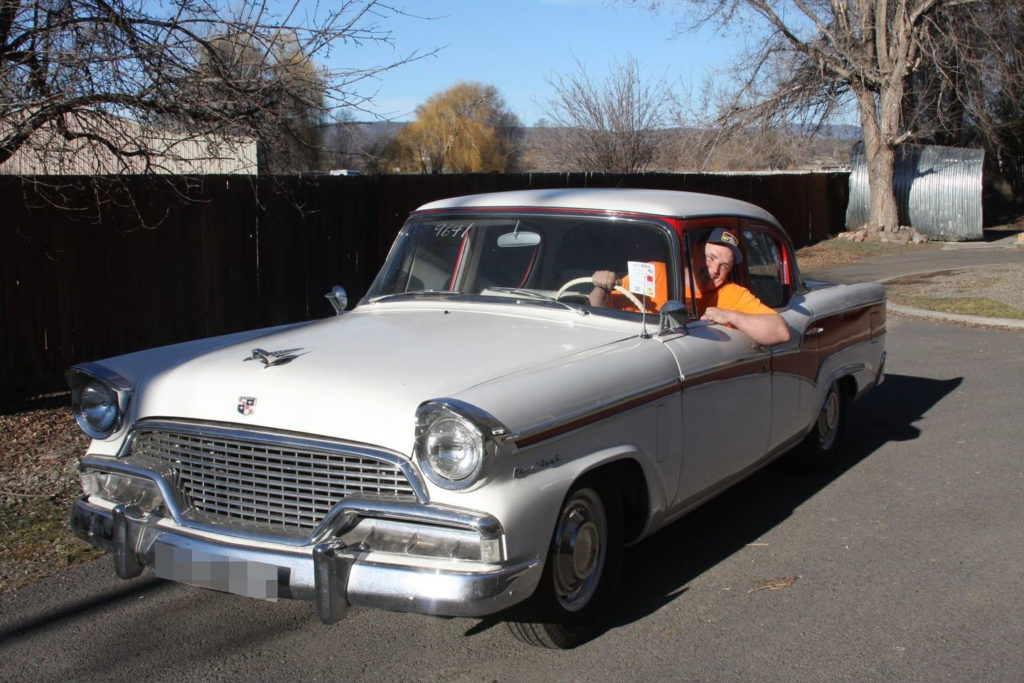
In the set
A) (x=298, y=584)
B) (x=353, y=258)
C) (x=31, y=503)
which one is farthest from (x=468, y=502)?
(x=353, y=258)

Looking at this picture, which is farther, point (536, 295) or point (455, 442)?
point (536, 295)

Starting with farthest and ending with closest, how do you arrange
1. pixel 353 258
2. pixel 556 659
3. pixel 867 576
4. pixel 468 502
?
1. pixel 353 258
2. pixel 867 576
3. pixel 556 659
4. pixel 468 502

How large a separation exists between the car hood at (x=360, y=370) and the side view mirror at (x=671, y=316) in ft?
0.53

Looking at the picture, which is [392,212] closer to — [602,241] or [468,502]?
[602,241]

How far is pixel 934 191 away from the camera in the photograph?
27.0 meters

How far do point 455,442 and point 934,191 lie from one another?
26431 millimetres

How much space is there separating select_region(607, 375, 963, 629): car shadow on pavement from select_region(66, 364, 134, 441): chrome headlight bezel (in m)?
2.17

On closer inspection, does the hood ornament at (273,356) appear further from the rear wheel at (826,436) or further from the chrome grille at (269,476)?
the rear wheel at (826,436)

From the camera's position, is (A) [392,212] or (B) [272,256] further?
(A) [392,212]

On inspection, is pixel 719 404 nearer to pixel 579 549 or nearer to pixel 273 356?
pixel 579 549

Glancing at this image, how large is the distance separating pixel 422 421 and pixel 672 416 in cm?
134

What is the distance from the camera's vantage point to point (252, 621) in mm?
4289

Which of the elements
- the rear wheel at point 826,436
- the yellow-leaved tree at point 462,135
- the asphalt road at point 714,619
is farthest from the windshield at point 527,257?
the yellow-leaved tree at point 462,135

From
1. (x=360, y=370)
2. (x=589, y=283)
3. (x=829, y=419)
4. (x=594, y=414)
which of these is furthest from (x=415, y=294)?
(x=829, y=419)
